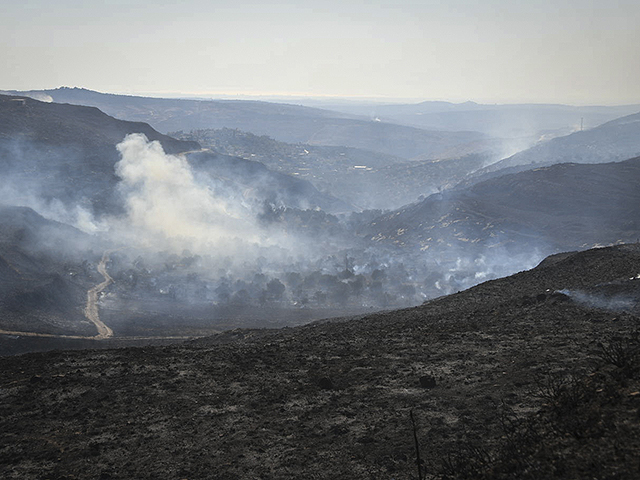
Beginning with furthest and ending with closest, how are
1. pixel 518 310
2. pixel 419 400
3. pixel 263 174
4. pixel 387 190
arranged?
pixel 387 190 < pixel 263 174 < pixel 518 310 < pixel 419 400

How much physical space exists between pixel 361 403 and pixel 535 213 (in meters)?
88.4

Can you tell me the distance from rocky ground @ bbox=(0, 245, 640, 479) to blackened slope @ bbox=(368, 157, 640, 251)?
64598 millimetres

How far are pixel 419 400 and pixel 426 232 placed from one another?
80.7 meters

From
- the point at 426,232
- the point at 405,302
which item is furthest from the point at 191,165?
the point at 405,302

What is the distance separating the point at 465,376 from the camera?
15.7 metres

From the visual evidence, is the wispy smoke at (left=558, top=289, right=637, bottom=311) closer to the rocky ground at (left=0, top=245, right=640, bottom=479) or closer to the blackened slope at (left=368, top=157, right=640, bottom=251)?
the rocky ground at (left=0, top=245, right=640, bottom=479)

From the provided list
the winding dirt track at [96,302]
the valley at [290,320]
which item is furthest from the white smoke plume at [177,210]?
the winding dirt track at [96,302]

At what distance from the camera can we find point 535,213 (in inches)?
3752

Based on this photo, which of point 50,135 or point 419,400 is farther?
point 50,135

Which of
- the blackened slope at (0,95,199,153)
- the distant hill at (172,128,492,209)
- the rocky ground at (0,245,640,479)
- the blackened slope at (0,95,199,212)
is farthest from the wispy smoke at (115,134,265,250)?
the rocky ground at (0,245,640,479)

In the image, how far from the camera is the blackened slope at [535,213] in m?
84.1

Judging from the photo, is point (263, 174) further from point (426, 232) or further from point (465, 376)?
point (465, 376)

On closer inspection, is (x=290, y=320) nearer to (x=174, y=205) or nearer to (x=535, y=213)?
(x=174, y=205)

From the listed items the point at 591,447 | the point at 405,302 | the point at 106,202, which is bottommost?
the point at 405,302
